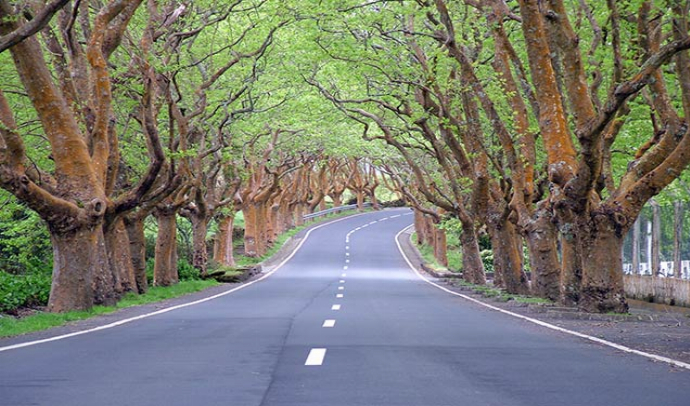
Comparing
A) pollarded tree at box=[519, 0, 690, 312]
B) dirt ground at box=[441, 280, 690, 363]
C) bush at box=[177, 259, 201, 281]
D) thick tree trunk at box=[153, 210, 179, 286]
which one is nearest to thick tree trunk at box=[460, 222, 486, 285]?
bush at box=[177, 259, 201, 281]

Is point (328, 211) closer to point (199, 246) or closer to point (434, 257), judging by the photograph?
point (434, 257)

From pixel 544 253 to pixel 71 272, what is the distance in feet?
41.4

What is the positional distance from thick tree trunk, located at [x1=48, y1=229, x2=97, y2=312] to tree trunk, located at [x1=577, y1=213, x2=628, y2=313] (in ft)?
34.7

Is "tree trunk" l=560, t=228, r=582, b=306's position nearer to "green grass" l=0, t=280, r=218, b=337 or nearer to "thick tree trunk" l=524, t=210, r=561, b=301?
"thick tree trunk" l=524, t=210, r=561, b=301

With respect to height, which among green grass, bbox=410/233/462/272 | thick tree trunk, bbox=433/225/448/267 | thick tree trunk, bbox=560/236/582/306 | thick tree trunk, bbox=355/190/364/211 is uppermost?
thick tree trunk, bbox=355/190/364/211

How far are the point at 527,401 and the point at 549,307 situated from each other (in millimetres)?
13763

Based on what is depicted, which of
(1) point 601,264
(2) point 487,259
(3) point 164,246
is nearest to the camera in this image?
(1) point 601,264

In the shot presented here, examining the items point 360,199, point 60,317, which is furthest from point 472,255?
point 360,199

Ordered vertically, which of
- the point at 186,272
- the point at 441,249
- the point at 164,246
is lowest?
the point at 441,249

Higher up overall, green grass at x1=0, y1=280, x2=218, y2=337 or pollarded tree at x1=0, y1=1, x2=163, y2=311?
pollarded tree at x1=0, y1=1, x2=163, y2=311

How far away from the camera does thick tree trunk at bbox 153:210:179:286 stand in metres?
33.7

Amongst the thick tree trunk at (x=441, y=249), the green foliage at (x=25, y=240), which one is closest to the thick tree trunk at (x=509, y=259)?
the green foliage at (x=25, y=240)

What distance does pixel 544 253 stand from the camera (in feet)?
83.8

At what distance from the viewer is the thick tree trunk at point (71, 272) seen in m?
19.8
